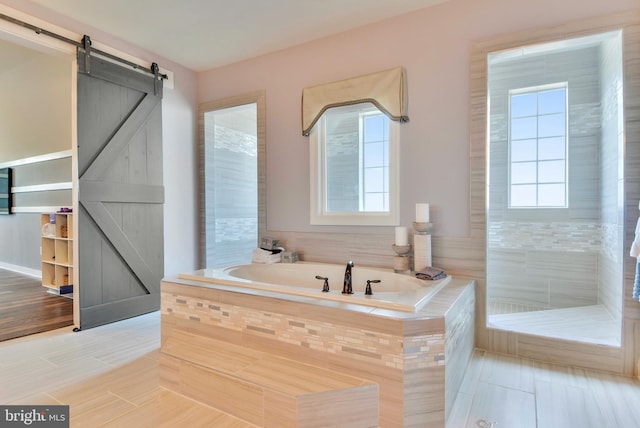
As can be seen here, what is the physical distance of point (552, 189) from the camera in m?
3.34

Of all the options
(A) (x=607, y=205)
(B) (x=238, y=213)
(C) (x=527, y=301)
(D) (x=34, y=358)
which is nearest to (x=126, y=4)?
(B) (x=238, y=213)

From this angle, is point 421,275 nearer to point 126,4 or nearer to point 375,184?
point 375,184

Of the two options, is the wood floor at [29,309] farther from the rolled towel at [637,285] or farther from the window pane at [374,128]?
the rolled towel at [637,285]

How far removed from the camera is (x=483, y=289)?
240 centimetres

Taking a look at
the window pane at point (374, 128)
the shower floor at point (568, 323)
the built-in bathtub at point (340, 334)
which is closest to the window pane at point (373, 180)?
the window pane at point (374, 128)

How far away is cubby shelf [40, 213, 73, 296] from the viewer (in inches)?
160

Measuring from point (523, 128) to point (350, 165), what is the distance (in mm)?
1868

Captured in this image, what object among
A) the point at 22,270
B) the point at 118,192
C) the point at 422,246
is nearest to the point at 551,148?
the point at 422,246

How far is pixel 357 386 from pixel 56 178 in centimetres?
471

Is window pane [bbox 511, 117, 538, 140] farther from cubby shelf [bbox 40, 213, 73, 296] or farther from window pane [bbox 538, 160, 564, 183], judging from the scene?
cubby shelf [bbox 40, 213, 73, 296]

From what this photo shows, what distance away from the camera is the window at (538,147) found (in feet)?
10.9

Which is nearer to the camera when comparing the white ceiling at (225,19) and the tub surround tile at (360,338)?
the tub surround tile at (360,338)

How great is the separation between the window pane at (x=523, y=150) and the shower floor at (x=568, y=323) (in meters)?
1.49

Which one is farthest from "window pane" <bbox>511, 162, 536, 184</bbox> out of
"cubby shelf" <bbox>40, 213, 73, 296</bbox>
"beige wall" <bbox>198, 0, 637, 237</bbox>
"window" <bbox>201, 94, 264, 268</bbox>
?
"cubby shelf" <bbox>40, 213, 73, 296</bbox>
